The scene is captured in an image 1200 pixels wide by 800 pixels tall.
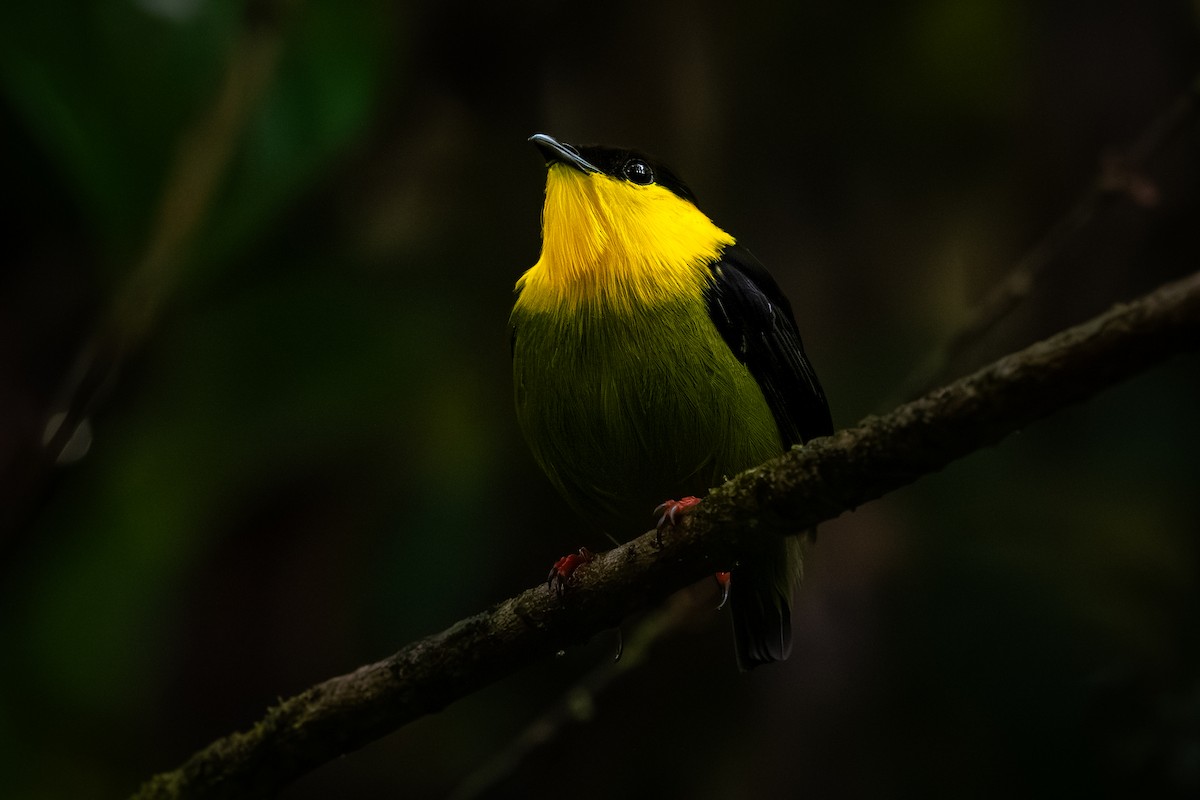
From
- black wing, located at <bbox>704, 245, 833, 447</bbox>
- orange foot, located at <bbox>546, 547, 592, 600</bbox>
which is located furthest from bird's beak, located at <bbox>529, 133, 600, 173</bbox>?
orange foot, located at <bbox>546, 547, 592, 600</bbox>

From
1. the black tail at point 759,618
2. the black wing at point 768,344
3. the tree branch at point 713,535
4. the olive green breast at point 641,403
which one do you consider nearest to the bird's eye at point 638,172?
the black wing at point 768,344

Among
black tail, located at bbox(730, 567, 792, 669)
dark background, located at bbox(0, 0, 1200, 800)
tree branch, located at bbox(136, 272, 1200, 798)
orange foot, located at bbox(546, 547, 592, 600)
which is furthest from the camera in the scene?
dark background, located at bbox(0, 0, 1200, 800)

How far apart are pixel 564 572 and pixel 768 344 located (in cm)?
88

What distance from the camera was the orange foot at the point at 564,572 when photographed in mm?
2225

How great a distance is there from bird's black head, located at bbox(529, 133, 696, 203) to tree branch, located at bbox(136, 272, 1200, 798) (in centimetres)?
129

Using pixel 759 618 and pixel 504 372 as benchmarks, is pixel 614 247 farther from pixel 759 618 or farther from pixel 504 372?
pixel 504 372

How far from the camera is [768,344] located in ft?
9.49

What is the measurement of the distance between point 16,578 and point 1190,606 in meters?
3.88

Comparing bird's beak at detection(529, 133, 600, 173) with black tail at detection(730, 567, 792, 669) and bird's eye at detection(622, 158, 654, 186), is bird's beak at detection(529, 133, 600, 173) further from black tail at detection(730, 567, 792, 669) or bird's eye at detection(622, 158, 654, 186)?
black tail at detection(730, 567, 792, 669)

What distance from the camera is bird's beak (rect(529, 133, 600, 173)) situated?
308cm

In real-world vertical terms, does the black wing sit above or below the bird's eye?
below

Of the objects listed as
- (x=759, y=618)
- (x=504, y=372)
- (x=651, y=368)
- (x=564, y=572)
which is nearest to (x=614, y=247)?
(x=651, y=368)

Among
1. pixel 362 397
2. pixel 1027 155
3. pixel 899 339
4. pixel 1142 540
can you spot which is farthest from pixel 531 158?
pixel 1142 540

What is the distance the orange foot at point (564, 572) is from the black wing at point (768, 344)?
2.15 feet
